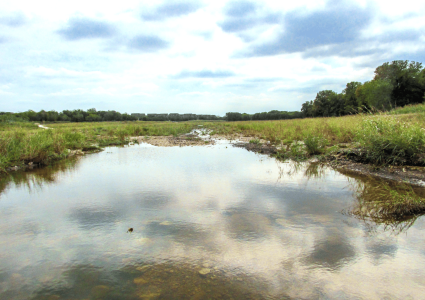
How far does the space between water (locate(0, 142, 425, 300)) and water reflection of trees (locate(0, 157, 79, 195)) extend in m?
0.68

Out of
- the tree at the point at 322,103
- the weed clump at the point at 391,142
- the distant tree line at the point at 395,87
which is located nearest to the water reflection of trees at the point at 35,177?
the weed clump at the point at 391,142

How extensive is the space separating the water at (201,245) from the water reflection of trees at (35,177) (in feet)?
2.22

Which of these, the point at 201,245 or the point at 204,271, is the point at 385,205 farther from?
the point at 204,271

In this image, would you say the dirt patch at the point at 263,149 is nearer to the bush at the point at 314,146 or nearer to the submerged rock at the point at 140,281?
the bush at the point at 314,146

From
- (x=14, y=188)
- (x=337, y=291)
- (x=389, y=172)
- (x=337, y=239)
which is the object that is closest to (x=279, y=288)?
(x=337, y=291)

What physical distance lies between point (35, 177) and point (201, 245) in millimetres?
6840

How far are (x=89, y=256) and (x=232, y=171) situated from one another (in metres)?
5.34

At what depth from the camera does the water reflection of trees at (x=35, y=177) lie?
22.1ft

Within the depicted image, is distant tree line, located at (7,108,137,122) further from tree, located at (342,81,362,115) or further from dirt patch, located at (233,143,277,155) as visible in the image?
tree, located at (342,81,362,115)

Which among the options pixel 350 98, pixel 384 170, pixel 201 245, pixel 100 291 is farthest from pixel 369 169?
pixel 350 98

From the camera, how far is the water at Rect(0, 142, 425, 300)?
8.32 feet

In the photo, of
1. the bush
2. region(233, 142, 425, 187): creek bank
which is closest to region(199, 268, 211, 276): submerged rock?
region(233, 142, 425, 187): creek bank

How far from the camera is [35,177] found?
7.58 metres

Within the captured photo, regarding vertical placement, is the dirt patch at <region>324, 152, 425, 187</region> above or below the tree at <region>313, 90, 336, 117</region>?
below
